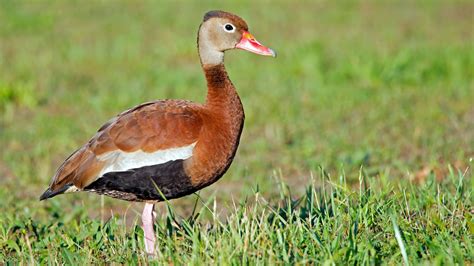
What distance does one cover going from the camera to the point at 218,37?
581cm

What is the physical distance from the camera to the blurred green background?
8.02 meters

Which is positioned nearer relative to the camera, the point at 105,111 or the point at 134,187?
the point at 134,187

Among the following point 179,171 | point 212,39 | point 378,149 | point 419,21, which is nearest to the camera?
point 179,171

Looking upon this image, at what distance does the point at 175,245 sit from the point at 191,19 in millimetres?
11275

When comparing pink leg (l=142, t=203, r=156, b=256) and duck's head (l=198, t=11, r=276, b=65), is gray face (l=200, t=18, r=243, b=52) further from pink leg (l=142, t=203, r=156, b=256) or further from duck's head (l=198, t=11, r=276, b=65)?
pink leg (l=142, t=203, r=156, b=256)

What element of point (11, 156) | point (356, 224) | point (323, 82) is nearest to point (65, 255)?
point (356, 224)

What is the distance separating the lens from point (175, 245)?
485 cm

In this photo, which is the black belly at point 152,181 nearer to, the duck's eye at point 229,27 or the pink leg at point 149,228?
the pink leg at point 149,228

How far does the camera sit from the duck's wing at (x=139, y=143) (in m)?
5.32

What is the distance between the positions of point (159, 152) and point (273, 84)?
601cm

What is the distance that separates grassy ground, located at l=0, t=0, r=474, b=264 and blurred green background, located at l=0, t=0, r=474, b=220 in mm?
30

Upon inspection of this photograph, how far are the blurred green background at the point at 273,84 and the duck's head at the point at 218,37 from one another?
962 millimetres

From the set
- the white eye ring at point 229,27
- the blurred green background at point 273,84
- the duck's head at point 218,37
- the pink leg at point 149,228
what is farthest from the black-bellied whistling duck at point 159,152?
the blurred green background at point 273,84

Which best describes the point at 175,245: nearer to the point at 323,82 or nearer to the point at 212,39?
the point at 212,39
